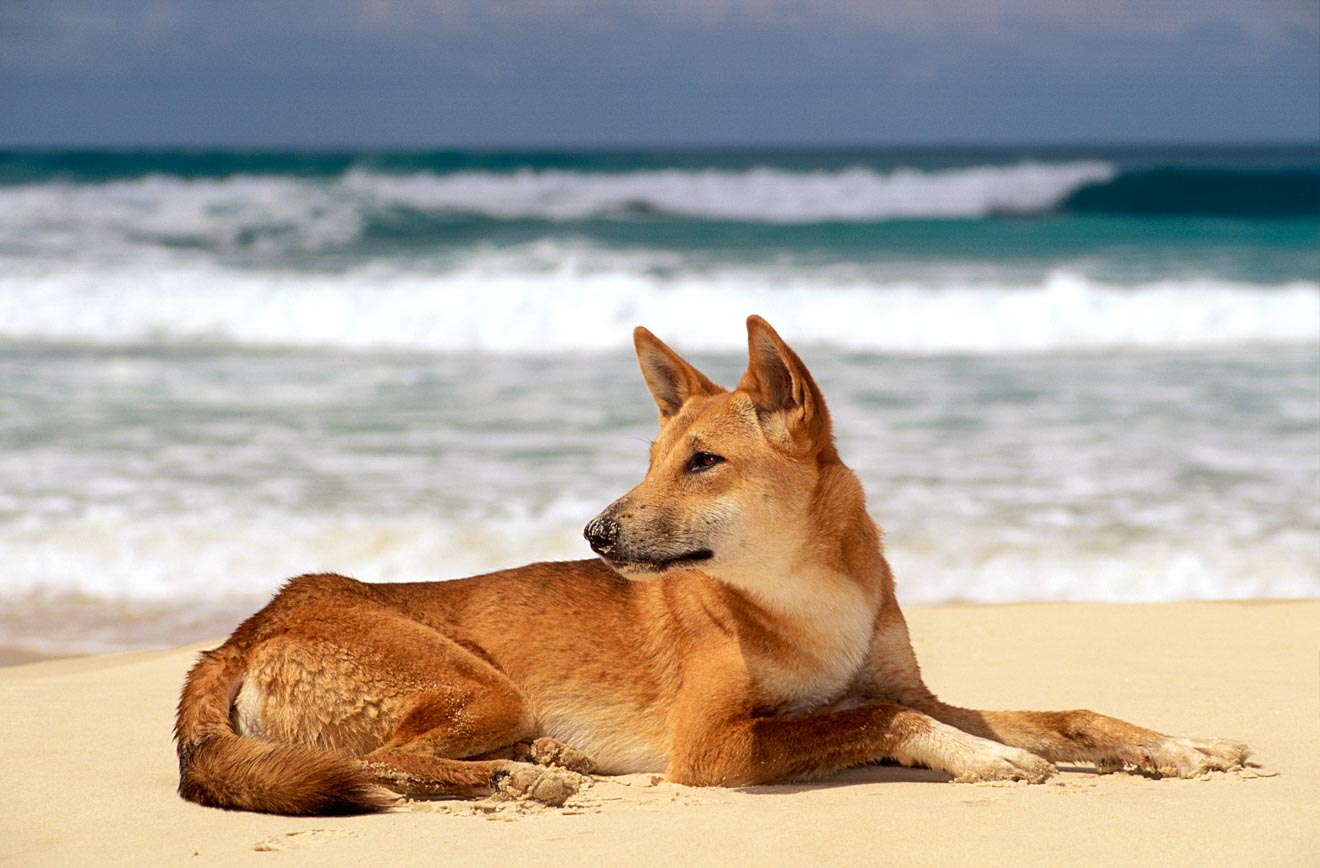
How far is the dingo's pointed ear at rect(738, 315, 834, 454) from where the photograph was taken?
15.8ft

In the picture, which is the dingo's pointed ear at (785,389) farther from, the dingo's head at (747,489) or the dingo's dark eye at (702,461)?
the dingo's dark eye at (702,461)

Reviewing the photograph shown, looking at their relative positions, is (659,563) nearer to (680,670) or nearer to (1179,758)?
(680,670)

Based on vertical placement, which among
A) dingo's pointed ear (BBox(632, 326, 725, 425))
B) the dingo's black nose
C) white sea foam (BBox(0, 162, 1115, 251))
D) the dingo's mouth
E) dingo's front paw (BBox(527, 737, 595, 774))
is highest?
white sea foam (BBox(0, 162, 1115, 251))

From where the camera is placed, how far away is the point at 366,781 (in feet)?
14.5

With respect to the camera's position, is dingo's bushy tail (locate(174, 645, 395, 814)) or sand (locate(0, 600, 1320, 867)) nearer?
sand (locate(0, 600, 1320, 867))

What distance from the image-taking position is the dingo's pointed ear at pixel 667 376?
17.3 ft

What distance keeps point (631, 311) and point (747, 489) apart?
56.4 feet

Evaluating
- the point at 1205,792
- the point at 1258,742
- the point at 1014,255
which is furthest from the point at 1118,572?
the point at 1014,255

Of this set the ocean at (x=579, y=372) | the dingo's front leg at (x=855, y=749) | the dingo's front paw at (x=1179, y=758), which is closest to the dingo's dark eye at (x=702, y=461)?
the dingo's front leg at (x=855, y=749)

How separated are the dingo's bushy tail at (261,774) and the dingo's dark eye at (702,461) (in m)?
1.49

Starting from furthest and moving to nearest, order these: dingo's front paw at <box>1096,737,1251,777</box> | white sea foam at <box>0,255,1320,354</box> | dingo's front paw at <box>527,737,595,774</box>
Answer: white sea foam at <box>0,255,1320,354</box> < dingo's front paw at <box>527,737,595,774</box> < dingo's front paw at <box>1096,737,1251,777</box>

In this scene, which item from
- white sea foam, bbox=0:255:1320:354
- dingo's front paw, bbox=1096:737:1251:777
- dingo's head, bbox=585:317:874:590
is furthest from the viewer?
white sea foam, bbox=0:255:1320:354

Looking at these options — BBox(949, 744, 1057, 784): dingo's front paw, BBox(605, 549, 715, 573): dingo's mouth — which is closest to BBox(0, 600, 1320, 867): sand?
BBox(949, 744, 1057, 784): dingo's front paw

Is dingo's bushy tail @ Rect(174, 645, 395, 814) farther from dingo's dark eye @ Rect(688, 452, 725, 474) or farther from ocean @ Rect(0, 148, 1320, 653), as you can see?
ocean @ Rect(0, 148, 1320, 653)
